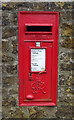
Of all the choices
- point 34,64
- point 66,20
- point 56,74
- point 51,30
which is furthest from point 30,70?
point 66,20

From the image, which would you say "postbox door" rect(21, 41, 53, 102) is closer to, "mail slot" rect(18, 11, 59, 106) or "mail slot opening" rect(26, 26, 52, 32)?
"mail slot" rect(18, 11, 59, 106)

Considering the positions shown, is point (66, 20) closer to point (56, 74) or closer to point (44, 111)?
point (56, 74)

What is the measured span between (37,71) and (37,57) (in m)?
0.22

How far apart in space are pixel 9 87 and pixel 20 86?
0.18 metres

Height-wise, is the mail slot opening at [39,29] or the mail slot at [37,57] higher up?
the mail slot opening at [39,29]

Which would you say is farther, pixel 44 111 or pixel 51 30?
pixel 44 111

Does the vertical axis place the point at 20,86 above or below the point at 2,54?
below

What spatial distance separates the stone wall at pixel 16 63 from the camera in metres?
3.40

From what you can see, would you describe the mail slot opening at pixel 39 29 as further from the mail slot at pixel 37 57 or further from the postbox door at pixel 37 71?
the postbox door at pixel 37 71

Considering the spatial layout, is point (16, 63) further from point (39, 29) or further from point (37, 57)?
point (39, 29)

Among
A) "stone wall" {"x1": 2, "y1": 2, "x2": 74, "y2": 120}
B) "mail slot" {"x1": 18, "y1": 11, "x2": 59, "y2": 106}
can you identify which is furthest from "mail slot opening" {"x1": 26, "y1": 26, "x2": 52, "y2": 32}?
"stone wall" {"x1": 2, "y1": 2, "x2": 74, "y2": 120}

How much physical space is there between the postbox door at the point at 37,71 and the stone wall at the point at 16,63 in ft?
0.49

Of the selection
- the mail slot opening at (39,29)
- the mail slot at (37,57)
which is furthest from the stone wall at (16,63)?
the mail slot opening at (39,29)

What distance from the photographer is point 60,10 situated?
3410mm
